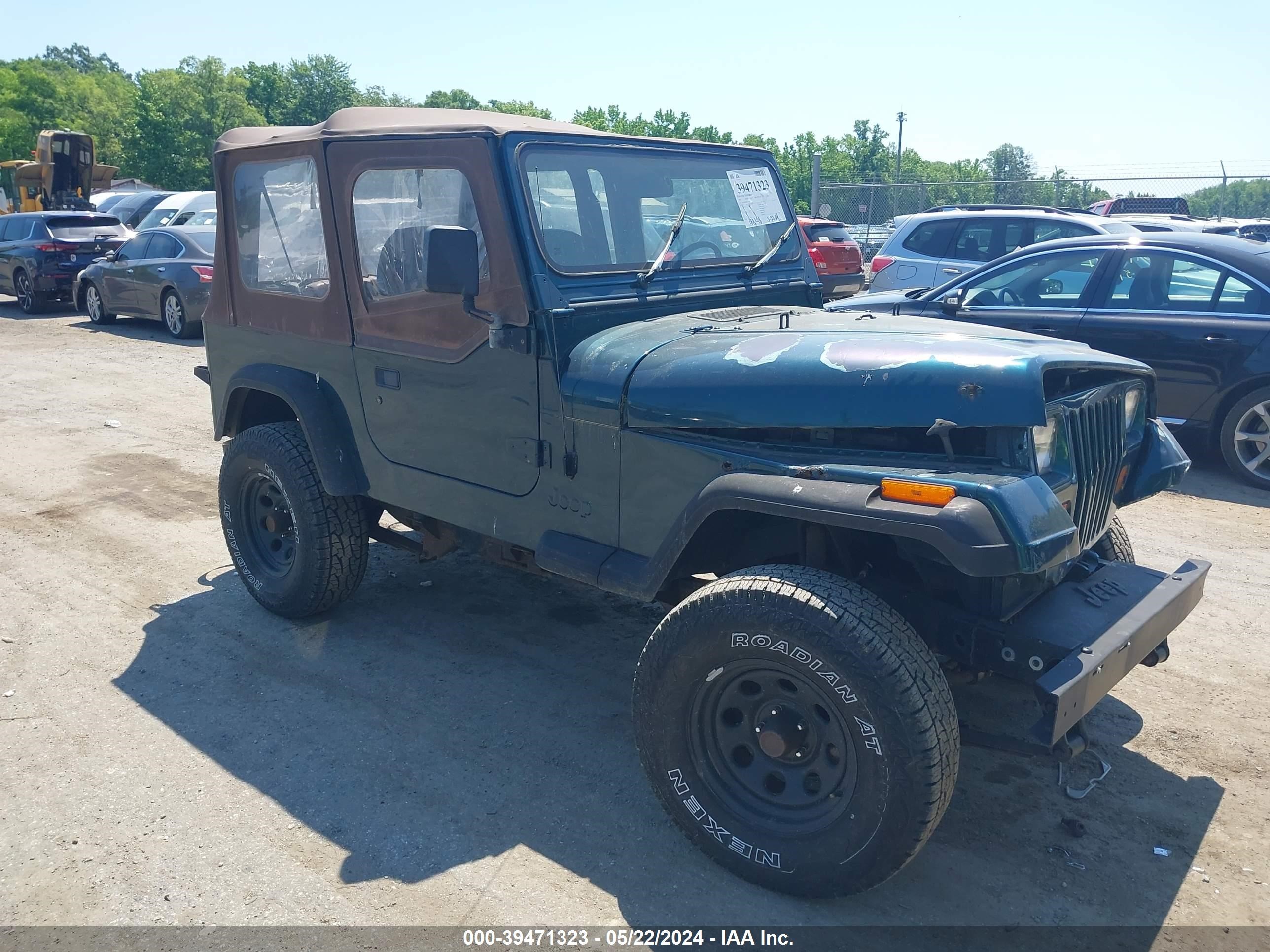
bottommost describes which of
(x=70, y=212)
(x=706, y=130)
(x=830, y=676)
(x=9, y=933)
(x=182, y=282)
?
(x=9, y=933)

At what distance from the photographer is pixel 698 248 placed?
158 inches

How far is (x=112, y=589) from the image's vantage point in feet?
17.0

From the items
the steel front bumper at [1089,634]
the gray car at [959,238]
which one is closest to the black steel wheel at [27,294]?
the gray car at [959,238]

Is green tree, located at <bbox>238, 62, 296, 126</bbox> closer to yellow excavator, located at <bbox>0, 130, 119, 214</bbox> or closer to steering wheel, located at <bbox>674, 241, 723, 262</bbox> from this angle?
yellow excavator, located at <bbox>0, 130, 119, 214</bbox>

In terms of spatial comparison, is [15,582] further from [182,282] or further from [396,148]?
[182,282]

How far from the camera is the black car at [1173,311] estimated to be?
670 centimetres

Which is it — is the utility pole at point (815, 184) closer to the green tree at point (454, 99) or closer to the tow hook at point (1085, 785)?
the tow hook at point (1085, 785)

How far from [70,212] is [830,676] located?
57.9 ft

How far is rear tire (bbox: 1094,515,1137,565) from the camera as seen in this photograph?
373cm

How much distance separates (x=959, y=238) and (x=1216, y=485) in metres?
4.20

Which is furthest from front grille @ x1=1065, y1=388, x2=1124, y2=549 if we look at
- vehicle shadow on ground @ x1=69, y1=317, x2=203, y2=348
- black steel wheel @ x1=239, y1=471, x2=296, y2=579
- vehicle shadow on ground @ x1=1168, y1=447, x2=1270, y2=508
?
vehicle shadow on ground @ x1=69, y1=317, x2=203, y2=348

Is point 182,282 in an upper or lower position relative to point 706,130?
lower

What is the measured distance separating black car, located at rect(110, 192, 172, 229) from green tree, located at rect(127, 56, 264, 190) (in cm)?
2121

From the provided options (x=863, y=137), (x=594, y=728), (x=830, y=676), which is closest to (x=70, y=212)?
(x=594, y=728)
